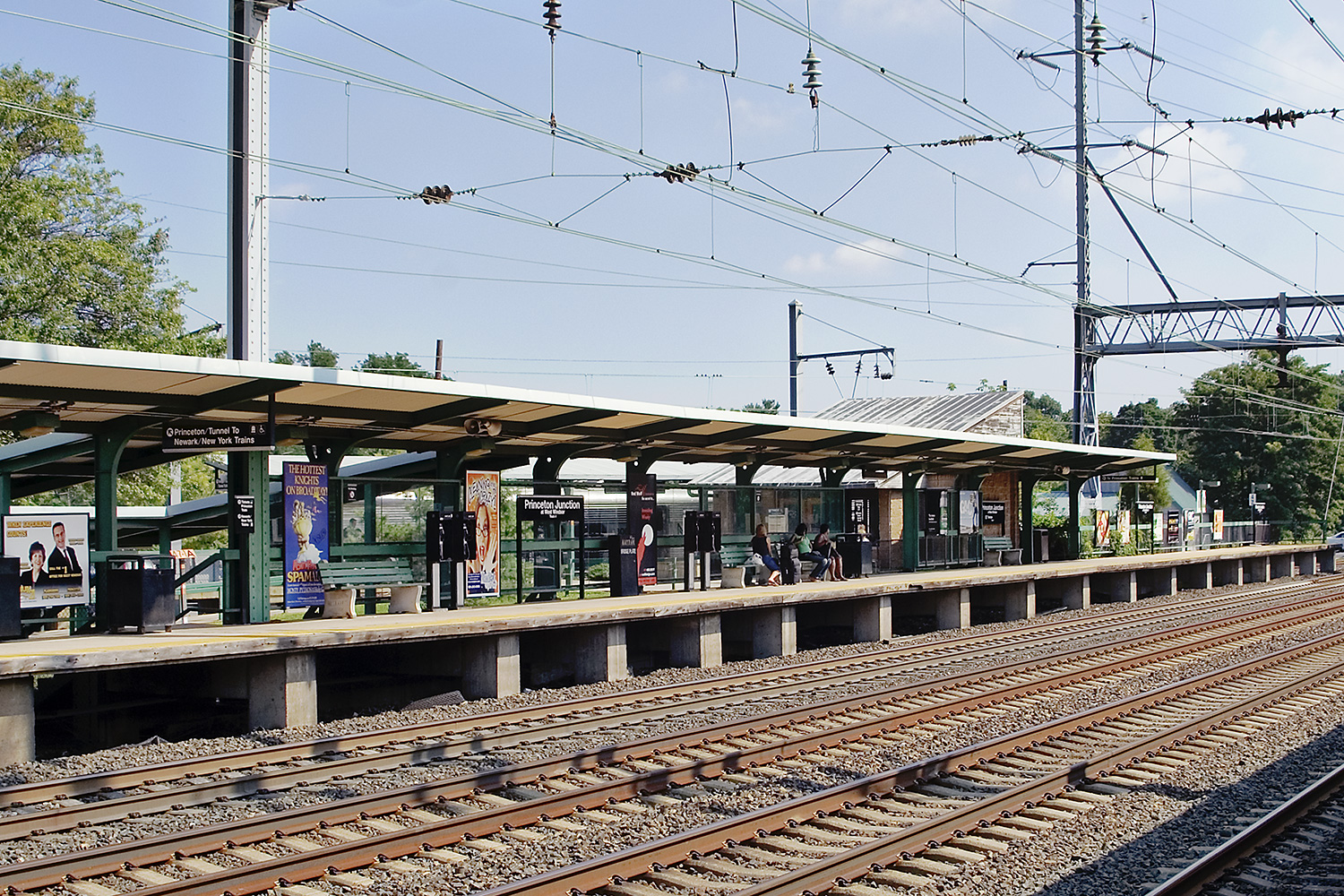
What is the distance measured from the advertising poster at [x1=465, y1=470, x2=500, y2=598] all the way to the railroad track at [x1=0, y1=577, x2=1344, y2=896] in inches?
262

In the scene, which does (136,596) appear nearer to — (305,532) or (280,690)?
(280,690)

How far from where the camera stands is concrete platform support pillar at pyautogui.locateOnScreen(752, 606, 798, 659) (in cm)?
1870

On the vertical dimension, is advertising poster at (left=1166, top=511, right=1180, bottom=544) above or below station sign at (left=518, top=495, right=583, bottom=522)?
below

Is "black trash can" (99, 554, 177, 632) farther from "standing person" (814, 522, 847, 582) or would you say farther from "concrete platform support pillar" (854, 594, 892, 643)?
"standing person" (814, 522, 847, 582)

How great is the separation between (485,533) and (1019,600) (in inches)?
477

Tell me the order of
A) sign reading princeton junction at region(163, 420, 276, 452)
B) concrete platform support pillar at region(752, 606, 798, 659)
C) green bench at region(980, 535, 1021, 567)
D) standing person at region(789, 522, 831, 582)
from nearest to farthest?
1. sign reading princeton junction at region(163, 420, 276, 452)
2. concrete platform support pillar at region(752, 606, 798, 659)
3. standing person at region(789, 522, 831, 582)
4. green bench at region(980, 535, 1021, 567)

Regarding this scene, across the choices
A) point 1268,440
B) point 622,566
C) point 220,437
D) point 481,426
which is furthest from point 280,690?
point 1268,440

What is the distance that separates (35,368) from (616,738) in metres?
5.83

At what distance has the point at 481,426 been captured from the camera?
1661 cm

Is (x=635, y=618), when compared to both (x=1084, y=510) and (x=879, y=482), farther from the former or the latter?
(x=1084, y=510)

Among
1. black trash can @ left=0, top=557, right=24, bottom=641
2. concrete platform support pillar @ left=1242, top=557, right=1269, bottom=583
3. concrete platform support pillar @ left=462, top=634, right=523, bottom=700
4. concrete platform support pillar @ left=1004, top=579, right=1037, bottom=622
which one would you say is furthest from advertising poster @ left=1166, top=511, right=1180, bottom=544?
black trash can @ left=0, top=557, right=24, bottom=641

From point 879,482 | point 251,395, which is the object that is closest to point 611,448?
point 251,395

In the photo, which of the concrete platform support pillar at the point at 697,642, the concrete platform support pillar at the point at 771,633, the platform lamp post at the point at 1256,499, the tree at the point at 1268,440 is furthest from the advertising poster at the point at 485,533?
the tree at the point at 1268,440

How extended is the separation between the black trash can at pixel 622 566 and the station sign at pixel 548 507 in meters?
0.86
